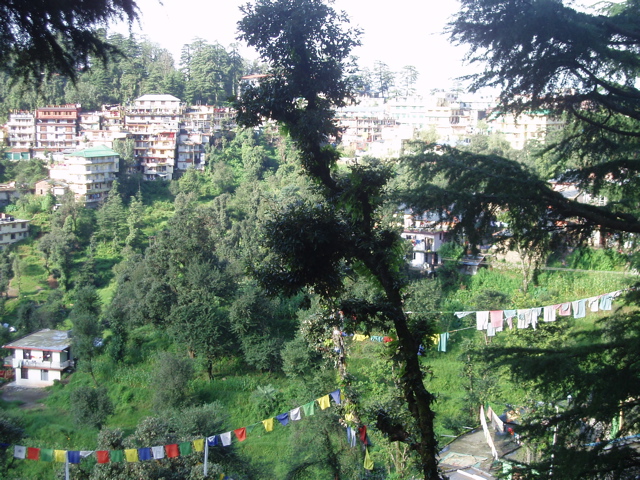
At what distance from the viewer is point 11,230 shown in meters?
24.8

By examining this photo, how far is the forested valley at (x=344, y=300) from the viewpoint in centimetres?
358

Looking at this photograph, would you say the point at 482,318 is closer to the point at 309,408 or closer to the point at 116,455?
the point at 309,408

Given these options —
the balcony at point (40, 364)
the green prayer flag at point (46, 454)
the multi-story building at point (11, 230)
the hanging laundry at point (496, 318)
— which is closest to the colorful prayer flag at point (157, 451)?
the green prayer flag at point (46, 454)

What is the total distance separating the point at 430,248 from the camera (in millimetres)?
18922

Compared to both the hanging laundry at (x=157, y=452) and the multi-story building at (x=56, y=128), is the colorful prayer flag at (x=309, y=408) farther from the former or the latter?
the multi-story building at (x=56, y=128)

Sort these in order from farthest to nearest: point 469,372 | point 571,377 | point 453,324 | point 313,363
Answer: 1. point 453,324
2. point 313,363
3. point 469,372
4. point 571,377

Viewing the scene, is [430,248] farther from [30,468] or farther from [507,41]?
[507,41]

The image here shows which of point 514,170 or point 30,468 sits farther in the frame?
point 30,468

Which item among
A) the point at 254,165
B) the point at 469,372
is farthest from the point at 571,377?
the point at 254,165

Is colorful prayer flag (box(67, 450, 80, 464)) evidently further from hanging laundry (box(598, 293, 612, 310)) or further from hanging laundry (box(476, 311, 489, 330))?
hanging laundry (box(598, 293, 612, 310))

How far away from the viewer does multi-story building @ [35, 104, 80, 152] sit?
1321 inches

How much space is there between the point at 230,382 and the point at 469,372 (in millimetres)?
6381

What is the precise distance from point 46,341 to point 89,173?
13.3m

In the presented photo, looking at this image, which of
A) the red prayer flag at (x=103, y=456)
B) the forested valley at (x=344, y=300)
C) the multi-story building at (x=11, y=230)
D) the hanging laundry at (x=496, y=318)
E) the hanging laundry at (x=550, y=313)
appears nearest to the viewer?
the forested valley at (x=344, y=300)
